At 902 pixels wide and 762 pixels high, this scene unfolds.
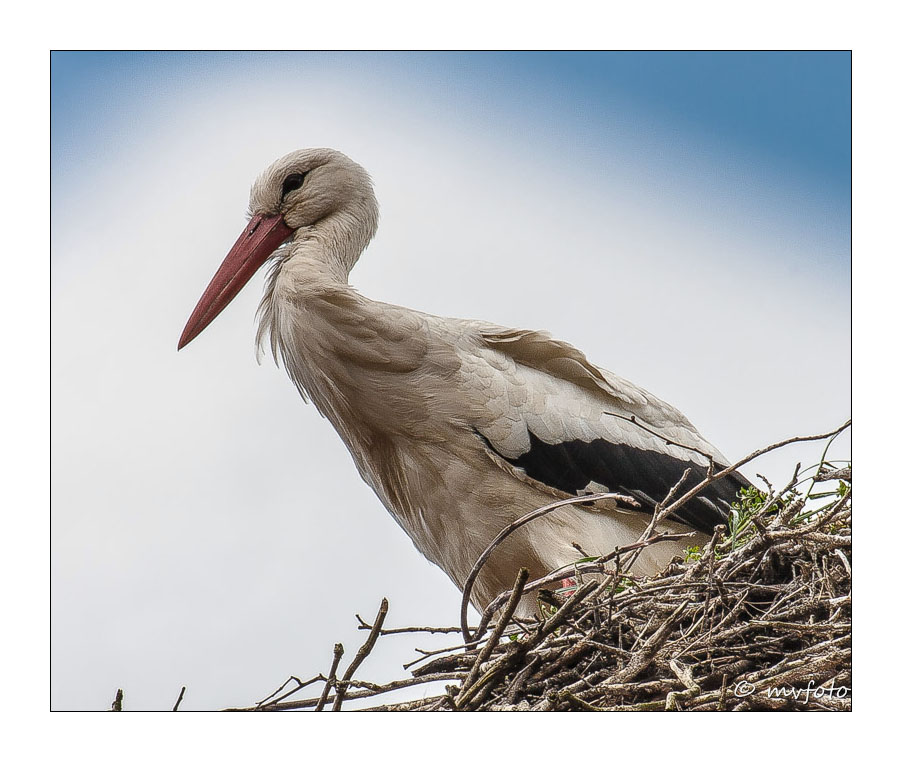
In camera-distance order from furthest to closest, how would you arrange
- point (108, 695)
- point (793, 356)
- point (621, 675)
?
point (793, 356) → point (108, 695) → point (621, 675)

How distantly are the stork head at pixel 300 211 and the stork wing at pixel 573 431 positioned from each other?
1.06ft

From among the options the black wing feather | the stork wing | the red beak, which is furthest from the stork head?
the black wing feather

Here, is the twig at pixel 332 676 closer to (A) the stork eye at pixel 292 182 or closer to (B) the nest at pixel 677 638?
(B) the nest at pixel 677 638

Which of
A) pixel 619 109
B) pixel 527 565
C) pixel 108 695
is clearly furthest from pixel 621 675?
pixel 619 109

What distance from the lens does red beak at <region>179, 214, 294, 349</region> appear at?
6.37ft

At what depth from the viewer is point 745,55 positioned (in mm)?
1883

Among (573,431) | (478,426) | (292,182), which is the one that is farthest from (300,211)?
(573,431)

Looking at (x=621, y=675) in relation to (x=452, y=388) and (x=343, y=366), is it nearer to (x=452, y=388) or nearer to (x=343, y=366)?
(x=452, y=388)

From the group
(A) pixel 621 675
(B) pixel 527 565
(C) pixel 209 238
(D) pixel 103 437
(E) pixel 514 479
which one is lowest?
(A) pixel 621 675

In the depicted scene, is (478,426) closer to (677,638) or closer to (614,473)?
(614,473)

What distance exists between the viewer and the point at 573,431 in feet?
5.94

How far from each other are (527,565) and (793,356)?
0.55 meters

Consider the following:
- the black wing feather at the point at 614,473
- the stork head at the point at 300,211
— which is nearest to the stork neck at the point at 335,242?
the stork head at the point at 300,211

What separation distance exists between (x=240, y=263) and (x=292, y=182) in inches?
6.5
